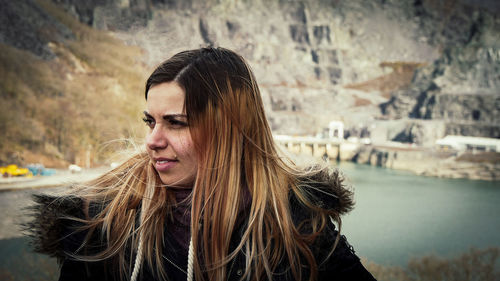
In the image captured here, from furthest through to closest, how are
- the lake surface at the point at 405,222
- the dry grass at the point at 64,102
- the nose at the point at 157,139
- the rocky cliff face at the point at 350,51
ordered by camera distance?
1. the rocky cliff face at the point at 350,51
2. the dry grass at the point at 64,102
3. the lake surface at the point at 405,222
4. the nose at the point at 157,139

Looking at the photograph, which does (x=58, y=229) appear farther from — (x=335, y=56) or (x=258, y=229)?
(x=335, y=56)

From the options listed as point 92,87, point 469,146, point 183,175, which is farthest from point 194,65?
point 469,146

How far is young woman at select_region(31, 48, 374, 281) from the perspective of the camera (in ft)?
2.88

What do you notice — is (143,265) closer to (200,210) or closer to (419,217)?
(200,210)

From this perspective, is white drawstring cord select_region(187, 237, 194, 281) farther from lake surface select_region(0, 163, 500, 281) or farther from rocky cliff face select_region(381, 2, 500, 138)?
rocky cliff face select_region(381, 2, 500, 138)

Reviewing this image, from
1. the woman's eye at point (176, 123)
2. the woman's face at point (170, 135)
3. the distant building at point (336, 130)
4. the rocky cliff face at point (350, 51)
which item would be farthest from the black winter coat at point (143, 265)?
the distant building at point (336, 130)

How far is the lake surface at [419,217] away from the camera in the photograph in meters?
11.1

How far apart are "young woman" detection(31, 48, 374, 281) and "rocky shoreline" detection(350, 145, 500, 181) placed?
24.9 metres

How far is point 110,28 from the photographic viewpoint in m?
32.0

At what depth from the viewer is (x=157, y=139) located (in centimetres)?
86

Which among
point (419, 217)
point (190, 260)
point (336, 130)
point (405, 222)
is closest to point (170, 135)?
point (190, 260)

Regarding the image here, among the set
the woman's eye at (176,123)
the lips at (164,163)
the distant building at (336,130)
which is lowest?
the lips at (164,163)

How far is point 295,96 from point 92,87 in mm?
33266

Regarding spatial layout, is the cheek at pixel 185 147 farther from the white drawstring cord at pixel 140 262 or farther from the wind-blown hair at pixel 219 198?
the white drawstring cord at pixel 140 262
